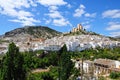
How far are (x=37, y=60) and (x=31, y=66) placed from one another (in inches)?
157

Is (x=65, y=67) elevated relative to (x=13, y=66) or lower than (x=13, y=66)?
lower

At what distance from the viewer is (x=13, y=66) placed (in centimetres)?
2750

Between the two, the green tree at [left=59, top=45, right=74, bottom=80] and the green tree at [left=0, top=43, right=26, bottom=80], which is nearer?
the green tree at [left=0, top=43, right=26, bottom=80]

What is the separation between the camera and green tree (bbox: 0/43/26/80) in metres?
27.3

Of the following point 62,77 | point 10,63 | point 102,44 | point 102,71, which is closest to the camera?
point 10,63

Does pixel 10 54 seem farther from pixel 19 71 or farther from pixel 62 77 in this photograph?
pixel 62 77

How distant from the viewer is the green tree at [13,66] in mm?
27281

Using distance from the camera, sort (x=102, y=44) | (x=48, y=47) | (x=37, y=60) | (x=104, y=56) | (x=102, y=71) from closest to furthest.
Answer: (x=102, y=71)
(x=37, y=60)
(x=104, y=56)
(x=48, y=47)
(x=102, y=44)

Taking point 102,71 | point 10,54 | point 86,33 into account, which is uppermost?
point 86,33

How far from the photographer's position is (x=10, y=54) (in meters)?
27.6

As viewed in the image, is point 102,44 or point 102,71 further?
point 102,44

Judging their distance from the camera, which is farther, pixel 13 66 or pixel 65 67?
pixel 65 67

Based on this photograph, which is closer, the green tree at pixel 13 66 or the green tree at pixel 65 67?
the green tree at pixel 13 66

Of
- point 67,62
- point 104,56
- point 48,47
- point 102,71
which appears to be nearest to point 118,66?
point 102,71
